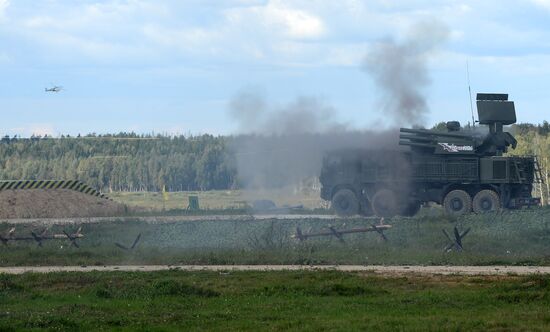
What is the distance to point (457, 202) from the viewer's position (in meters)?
57.9

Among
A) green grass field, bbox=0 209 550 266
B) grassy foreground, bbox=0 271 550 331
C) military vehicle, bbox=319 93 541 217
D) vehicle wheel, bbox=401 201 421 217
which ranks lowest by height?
grassy foreground, bbox=0 271 550 331

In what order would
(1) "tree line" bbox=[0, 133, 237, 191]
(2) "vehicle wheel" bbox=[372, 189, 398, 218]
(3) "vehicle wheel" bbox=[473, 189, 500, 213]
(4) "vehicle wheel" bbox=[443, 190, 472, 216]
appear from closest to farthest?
(3) "vehicle wheel" bbox=[473, 189, 500, 213] < (4) "vehicle wheel" bbox=[443, 190, 472, 216] < (2) "vehicle wheel" bbox=[372, 189, 398, 218] < (1) "tree line" bbox=[0, 133, 237, 191]

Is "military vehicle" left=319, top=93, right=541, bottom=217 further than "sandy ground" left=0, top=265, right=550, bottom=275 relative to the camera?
Yes

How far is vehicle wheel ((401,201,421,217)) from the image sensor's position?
59.3 m

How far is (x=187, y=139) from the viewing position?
409 ft

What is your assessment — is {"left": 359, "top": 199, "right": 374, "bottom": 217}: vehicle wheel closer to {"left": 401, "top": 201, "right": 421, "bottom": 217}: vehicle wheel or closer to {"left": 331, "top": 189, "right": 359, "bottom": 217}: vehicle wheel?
{"left": 331, "top": 189, "right": 359, "bottom": 217}: vehicle wheel

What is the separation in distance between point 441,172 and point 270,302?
32825 millimetres

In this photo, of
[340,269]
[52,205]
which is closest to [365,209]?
[340,269]

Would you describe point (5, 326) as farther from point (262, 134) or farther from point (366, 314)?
point (262, 134)

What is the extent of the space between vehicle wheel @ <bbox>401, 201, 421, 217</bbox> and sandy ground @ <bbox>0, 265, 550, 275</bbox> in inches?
898

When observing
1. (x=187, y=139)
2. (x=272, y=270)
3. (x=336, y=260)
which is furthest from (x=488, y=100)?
(x=187, y=139)

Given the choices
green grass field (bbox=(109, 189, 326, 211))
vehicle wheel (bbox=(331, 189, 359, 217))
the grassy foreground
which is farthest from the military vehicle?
the grassy foreground

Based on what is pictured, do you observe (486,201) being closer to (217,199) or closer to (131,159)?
(217,199)

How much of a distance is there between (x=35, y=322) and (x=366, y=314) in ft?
24.1
